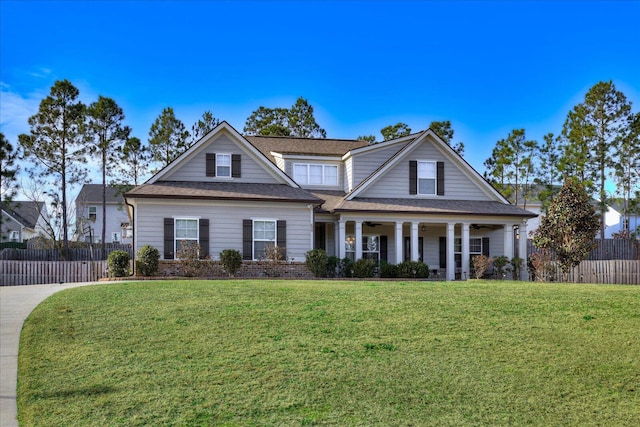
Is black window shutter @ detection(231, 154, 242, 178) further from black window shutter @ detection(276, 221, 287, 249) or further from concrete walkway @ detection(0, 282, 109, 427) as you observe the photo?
concrete walkway @ detection(0, 282, 109, 427)

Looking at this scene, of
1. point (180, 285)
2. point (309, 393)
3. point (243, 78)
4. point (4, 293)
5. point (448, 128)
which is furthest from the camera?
point (448, 128)

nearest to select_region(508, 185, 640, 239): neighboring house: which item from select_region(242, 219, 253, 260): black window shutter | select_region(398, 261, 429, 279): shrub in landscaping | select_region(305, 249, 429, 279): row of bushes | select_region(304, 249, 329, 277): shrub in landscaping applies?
select_region(398, 261, 429, 279): shrub in landscaping

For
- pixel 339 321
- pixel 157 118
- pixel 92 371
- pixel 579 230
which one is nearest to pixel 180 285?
pixel 339 321

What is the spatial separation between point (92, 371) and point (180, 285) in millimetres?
7521

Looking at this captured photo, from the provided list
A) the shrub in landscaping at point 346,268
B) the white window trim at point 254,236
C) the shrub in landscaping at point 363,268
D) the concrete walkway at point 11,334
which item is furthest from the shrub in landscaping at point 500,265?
the concrete walkway at point 11,334

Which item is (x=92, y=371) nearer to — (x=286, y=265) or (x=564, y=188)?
(x=286, y=265)

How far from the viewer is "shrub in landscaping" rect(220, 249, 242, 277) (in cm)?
2334

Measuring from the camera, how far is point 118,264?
896 inches

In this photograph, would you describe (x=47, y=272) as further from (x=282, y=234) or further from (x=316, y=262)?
(x=316, y=262)

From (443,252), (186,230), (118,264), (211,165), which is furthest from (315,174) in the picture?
(118,264)

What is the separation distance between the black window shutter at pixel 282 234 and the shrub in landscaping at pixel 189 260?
3309 mm

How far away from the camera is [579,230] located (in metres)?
22.8

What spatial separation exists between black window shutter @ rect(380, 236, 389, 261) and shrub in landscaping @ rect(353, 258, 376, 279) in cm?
390

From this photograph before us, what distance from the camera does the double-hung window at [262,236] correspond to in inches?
974
